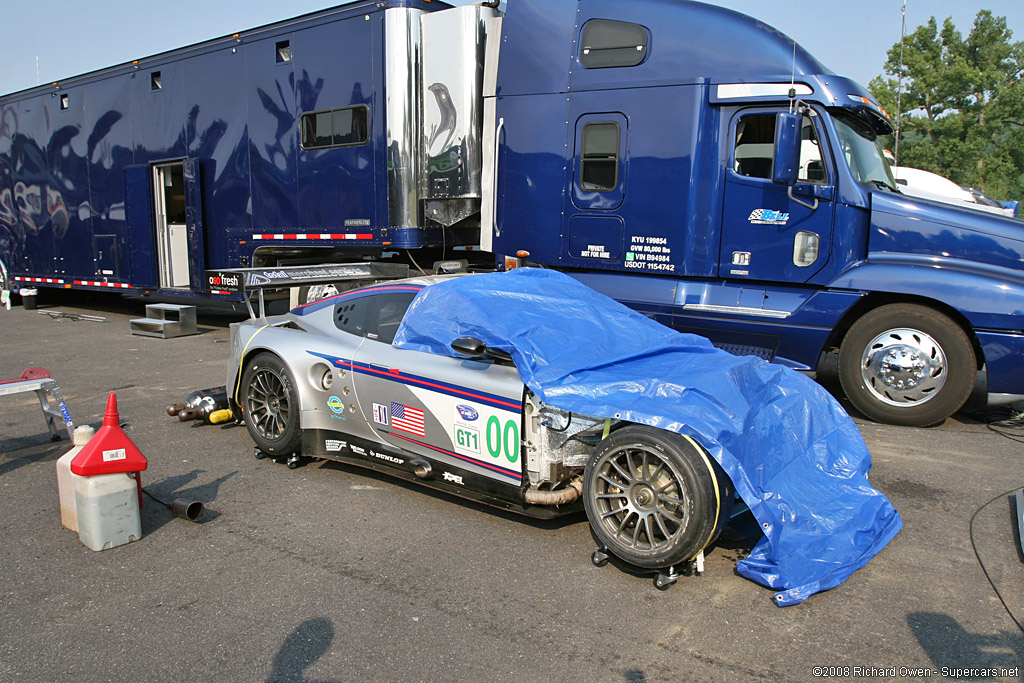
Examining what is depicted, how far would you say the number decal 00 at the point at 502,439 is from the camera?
3920mm

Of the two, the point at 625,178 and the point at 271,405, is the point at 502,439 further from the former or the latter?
the point at 625,178

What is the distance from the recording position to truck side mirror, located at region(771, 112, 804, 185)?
641cm

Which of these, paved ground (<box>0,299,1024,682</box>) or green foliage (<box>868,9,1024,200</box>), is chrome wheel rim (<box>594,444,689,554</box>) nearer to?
paved ground (<box>0,299,1024,682</box>)

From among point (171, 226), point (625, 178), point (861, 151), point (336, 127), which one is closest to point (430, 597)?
point (625, 178)

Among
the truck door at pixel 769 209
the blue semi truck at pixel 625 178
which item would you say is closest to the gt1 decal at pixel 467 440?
the blue semi truck at pixel 625 178

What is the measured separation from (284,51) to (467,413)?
23.6 ft

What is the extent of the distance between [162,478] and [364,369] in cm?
162

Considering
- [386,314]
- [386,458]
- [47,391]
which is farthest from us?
[47,391]

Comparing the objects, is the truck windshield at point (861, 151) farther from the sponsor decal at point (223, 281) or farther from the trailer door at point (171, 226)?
the trailer door at point (171, 226)

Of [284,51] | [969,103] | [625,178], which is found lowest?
[625,178]

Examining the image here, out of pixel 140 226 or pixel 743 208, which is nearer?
pixel 743 208

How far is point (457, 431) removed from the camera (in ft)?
13.7

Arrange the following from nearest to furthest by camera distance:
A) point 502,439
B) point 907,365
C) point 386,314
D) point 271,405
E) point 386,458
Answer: point 502,439 → point 386,458 → point 386,314 → point 271,405 → point 907,365

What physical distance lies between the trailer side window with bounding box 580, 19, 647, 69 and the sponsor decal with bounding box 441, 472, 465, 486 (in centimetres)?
480
